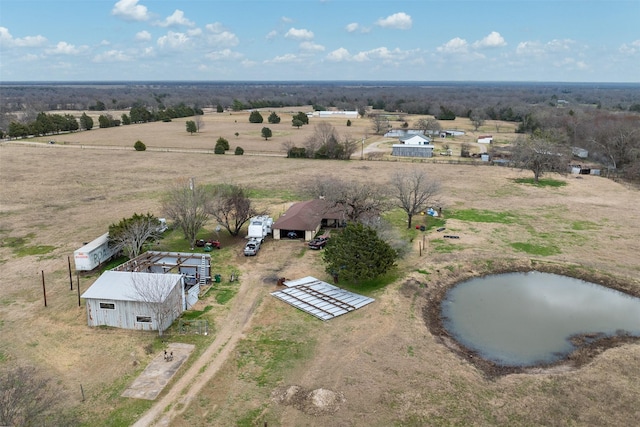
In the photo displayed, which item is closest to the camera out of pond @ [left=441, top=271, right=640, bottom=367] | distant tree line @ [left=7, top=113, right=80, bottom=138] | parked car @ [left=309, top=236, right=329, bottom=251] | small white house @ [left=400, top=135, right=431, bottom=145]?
pond @ [left=441, top=271, right=640, bottom=367]

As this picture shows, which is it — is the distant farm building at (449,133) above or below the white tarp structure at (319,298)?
above

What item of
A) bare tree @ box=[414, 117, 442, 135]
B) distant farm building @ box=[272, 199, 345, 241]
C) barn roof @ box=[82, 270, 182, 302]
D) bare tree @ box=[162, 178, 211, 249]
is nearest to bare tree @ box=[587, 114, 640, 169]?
bare tree @ box=[414, 117, 442, 135]

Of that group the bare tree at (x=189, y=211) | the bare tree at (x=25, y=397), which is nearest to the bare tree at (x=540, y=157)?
the bare tree at (x=189, y=211)

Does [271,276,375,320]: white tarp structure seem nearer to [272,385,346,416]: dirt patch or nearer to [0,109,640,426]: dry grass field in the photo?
[0,109,640,426]: dry grass field

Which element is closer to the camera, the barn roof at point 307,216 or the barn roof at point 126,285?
the barn roof at point 126,285

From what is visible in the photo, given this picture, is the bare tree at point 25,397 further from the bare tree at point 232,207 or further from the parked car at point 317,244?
the parked car at point 317,244

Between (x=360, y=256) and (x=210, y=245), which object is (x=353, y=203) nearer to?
(x=360, y=256)

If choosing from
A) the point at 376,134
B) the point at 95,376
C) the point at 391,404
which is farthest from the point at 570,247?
the point at 376,134
